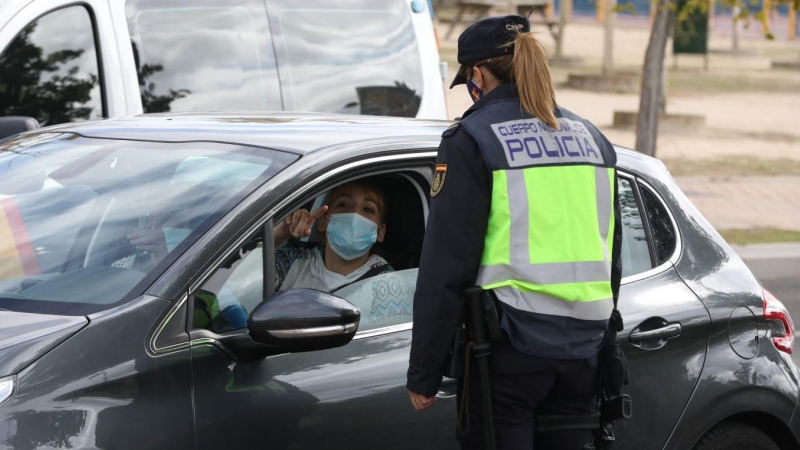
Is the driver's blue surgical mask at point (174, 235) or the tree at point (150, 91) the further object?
the tree at point (150, 91)

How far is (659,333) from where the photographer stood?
3.75 m

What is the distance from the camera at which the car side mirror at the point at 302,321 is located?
9.76 feet

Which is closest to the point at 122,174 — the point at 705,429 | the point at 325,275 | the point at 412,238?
the point at 325,275

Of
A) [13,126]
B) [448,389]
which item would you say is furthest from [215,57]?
[448,389]

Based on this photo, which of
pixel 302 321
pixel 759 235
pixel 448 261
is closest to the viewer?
pixel 302 321

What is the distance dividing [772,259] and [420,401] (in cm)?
880

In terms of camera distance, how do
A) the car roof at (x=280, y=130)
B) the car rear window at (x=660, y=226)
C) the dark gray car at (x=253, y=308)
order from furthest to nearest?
the car rear window at (x=660, y=226) < the car roof at (x=280, y=130) < the dark gray car at (x=253, y=308)

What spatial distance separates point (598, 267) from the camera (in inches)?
128

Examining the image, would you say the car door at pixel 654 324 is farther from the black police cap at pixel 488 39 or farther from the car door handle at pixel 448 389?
the black police cap at pixel 488 39

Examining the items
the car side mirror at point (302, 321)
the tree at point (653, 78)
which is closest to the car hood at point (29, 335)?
the car side mirror at point (302, 321)

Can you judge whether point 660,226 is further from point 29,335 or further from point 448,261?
point 29,335

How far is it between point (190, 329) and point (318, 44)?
4.00 m

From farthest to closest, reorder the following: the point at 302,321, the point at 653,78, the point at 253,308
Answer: the point at 653,78 → the point at 253,308 → the point at 302,321

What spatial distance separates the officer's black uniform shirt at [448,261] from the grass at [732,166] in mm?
14011
